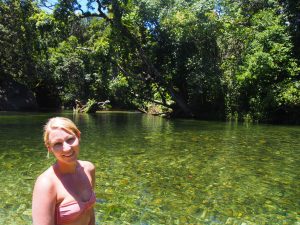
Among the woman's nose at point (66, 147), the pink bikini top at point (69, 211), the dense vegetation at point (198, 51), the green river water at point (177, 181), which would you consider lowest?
the green river water at point (177, 181)

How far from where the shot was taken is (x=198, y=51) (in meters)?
29.0

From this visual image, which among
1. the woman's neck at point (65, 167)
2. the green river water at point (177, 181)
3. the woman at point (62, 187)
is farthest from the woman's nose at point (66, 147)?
the green river water at point (177, 181)

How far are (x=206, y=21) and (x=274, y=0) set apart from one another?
5.23 metres

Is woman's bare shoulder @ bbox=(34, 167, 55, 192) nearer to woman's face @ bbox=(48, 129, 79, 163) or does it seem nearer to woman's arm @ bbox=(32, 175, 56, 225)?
woman's arm @ bbox=(32, 175, 56, 225)

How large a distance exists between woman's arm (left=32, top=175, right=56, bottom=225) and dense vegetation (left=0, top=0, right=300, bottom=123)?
74.0ft

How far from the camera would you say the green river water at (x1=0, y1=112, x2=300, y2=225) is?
5480 mm

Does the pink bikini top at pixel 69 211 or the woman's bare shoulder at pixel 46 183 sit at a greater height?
the woman's bare shoulder at pixel 46 183

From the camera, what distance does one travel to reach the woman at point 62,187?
2506 millimetres

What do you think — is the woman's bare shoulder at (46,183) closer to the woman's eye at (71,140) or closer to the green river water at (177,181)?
the woman's eye at (71,140)

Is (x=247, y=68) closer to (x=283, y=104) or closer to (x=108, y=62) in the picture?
(x=283, y=104)

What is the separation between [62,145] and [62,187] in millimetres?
297

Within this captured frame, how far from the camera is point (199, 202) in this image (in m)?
6.06

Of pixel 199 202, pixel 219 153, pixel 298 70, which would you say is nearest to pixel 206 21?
pixel 298 70

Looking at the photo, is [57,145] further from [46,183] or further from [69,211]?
[69,211]
